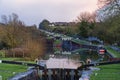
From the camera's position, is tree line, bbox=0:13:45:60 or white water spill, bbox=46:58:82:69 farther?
tree line, bbox=0:13:45:60

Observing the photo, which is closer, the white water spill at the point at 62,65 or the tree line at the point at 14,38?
the white water spill at the point at 62,65

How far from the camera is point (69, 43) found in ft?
400

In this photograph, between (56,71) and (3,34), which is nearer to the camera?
(56,71)

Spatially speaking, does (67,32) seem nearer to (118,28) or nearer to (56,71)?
(118,28)

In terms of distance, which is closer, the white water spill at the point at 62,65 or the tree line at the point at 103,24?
the white water spill at the point at 62,65

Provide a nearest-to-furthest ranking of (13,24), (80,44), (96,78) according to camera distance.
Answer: (96,78) → (13,24) → (80,44)

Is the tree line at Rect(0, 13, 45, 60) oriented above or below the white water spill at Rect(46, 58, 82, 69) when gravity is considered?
above

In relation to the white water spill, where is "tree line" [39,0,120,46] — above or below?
above

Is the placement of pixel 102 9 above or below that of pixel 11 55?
above

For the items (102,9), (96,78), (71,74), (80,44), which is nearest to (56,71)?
(71,74)

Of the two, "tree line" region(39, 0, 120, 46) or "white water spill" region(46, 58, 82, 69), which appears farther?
"tree line" region(39, 0, 120, 46)

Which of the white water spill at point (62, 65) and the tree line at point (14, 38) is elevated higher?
the tree line at point (14, 38)

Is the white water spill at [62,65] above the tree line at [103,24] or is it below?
below

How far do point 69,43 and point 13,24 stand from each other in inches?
1812
